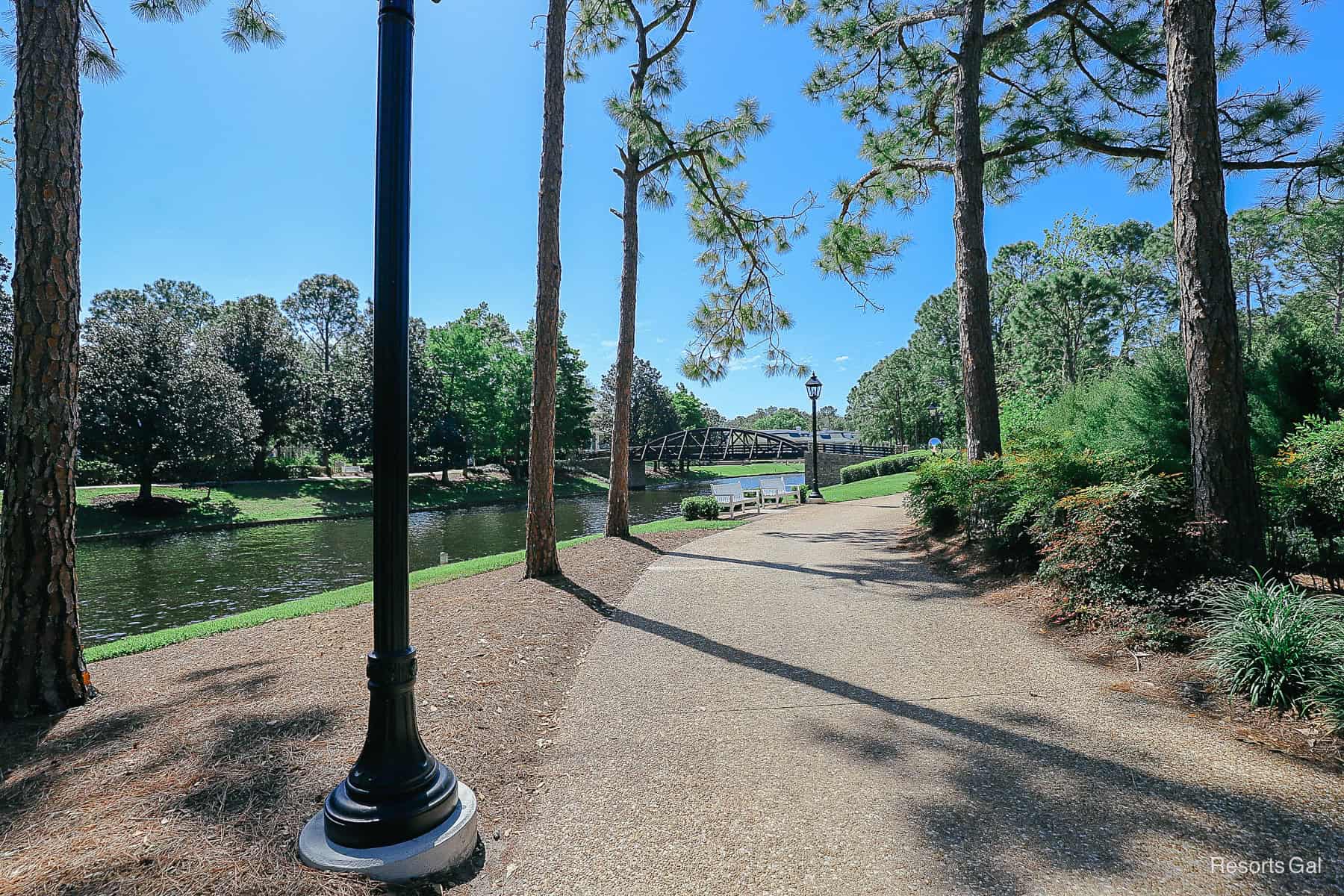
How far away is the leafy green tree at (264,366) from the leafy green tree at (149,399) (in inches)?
294

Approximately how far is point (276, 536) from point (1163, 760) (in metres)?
22.7

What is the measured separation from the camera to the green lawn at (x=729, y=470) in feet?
174

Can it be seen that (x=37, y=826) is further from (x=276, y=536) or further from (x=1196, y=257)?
(x=276, y=536)

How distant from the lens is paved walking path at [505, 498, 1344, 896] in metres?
2.19

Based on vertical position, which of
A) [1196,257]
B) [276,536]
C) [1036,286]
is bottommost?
[276,536]

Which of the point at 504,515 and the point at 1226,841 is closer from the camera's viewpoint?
the point at 1226,841

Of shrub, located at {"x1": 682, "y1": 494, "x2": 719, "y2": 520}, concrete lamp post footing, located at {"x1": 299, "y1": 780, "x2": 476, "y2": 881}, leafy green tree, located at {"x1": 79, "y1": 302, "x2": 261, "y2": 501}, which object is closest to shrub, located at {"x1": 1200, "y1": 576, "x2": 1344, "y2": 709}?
concrete lamp post footing, located at {"x1": 299, "y1": 780, "x2": 476, "y2": 881}

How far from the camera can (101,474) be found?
2895 centimetres

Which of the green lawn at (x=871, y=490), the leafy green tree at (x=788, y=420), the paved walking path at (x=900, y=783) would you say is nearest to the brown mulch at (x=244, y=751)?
the paved walking path at (x=900, y=783)

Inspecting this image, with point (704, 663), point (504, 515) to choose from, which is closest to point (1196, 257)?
point (704, 663)

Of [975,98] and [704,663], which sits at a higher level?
[975,98]

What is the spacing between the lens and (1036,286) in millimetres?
29109

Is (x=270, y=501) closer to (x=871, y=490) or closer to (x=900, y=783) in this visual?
(x=871, y=490)

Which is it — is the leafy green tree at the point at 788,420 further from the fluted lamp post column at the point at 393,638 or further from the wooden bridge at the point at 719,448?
the fluted lamp post column at the point at 393,638
